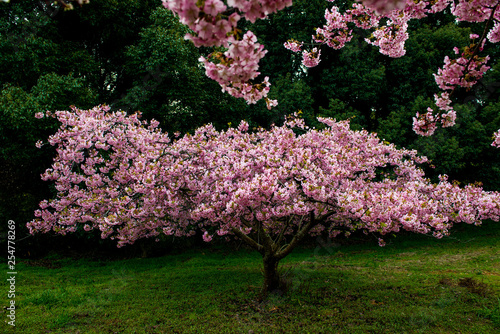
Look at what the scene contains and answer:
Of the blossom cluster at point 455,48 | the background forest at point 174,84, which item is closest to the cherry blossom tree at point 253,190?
the blossom cluster at point 455,48

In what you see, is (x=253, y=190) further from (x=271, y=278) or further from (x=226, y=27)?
(x=226, y=27)

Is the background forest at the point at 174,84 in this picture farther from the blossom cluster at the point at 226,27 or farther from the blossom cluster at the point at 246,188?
the blossom cluster at the point at 226,27

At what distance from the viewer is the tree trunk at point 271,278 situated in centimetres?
564

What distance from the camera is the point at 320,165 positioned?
561 cm

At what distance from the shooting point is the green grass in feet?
16.0

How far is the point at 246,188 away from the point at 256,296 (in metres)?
2.79

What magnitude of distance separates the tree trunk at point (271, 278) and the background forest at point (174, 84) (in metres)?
6.79

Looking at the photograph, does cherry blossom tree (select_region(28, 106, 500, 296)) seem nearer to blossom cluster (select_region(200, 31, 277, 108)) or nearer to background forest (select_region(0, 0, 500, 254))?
blossom cluster (select_region(200, 31, 277, 108))

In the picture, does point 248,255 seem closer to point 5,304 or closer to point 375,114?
point 5,304

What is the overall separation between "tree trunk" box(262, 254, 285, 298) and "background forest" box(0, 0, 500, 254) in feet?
22.3

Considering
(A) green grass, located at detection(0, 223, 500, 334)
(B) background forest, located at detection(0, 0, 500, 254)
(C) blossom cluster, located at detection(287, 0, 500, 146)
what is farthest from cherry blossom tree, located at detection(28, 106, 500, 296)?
(B) background forest, located at detection(0, 0, 500, 254)

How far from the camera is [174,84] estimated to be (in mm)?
11188

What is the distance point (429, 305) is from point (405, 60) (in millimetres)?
11092

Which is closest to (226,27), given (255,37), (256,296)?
(255,37)
